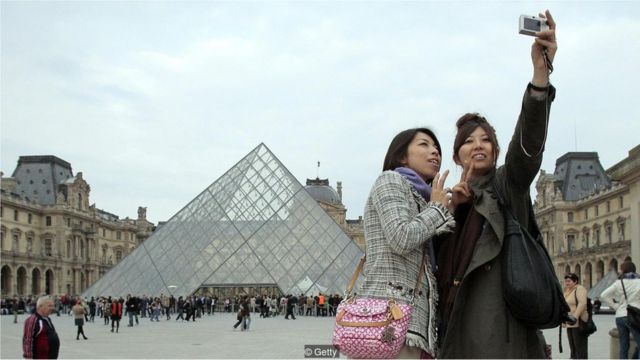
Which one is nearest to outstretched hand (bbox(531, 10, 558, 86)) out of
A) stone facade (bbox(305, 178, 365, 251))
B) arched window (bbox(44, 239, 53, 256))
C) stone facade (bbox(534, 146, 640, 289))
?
stone facade (bbox(534, 146, 640, 289))

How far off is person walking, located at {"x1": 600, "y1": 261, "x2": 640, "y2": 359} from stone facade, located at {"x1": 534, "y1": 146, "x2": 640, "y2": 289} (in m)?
52.2

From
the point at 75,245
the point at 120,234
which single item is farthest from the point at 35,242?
the point at 120,234

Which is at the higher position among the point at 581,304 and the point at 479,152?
the point at 479,152

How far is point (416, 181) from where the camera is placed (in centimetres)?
270

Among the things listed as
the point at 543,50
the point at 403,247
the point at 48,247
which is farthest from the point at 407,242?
the point at 48,247

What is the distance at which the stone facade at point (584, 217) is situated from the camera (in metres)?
60.3

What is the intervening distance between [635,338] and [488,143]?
5361 mm

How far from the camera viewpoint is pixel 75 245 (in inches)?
3039

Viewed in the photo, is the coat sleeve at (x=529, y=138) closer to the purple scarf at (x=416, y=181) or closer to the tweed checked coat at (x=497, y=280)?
the tweed checked coat at (x=497, y=280)

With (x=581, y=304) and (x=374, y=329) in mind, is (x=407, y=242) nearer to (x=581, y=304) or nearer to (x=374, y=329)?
(x=374, y=329)

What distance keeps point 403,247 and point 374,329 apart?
0.28 m

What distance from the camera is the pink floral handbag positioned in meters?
2.40

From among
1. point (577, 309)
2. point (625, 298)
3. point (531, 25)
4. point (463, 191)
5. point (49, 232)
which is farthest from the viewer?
point (49, 232)

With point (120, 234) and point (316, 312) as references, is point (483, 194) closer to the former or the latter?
point (316, 312)
